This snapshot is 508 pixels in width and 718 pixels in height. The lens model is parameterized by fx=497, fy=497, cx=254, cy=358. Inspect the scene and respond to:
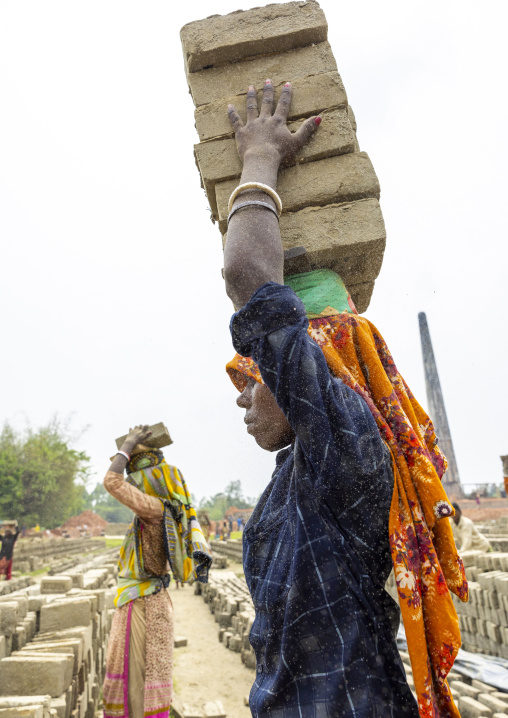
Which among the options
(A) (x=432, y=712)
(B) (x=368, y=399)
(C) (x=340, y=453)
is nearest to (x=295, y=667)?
(A) (x=432, y=712)

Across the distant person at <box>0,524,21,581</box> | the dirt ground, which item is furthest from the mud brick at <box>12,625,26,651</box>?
the distant person at <box>0,524,21,581</box>

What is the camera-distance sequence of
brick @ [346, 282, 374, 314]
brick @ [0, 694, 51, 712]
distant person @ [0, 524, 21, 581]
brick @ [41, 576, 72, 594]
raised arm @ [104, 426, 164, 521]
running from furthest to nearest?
distant person @ [0, 524, 21, 581]
brick @ [41, 576, 72, 594]
raised arm @ [104, 426, 164, 521]
brick @ [0, 694, 51, 712]
brick @ [346, 282, 374, 314]

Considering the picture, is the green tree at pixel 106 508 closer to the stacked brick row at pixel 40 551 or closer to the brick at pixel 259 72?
the stacked brick row at pixel 40 551

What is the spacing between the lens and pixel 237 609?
8.78 meters

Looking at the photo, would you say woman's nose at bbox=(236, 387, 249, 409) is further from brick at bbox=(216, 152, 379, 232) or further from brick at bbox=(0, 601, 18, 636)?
brick at bbox=(0, 601, 18, 636)

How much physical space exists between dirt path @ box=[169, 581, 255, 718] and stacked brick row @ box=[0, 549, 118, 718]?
3.81ft

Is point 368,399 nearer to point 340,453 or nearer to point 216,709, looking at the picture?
point 340,453

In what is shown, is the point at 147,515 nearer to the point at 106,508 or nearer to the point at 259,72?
the point at 259,72

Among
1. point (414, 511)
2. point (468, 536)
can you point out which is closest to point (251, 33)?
point (414, 511)

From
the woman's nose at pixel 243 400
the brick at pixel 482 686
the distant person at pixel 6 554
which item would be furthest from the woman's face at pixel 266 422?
the distant person at pixel 6 554

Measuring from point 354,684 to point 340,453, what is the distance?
1.72 feet

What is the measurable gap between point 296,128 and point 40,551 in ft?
92.2

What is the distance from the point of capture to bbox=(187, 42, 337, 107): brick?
2.14m

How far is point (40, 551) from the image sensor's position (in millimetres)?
25484
